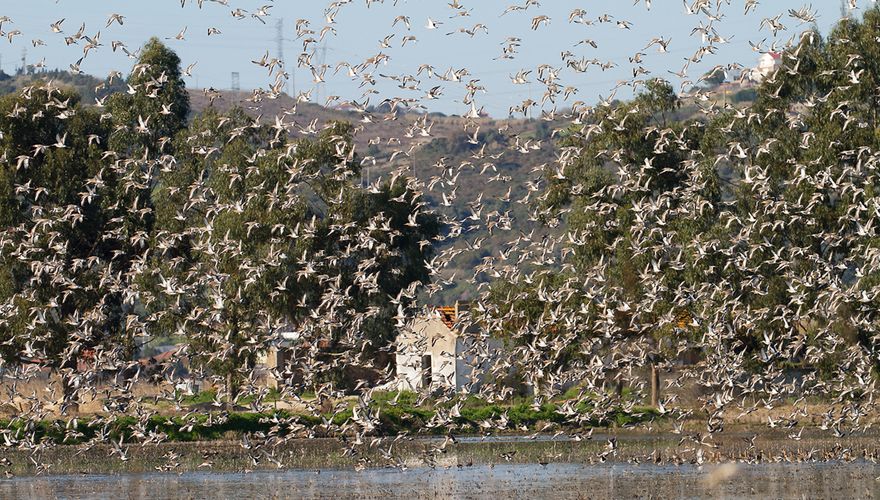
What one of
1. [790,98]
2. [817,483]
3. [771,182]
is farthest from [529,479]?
Result: [790,98]

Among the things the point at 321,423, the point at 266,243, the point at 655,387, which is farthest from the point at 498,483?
the point at 266,243

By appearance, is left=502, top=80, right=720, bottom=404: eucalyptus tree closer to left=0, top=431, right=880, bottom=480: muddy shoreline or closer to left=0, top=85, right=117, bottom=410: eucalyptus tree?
left=0, top=431, right=880, bottom=480: muddy shoreline

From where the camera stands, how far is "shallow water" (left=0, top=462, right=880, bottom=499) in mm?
40688

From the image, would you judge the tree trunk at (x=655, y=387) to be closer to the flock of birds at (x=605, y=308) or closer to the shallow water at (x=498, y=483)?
the flock of birds at (x=605, y=308)

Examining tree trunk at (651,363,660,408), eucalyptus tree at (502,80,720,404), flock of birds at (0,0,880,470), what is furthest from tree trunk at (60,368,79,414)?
tree trunk at (651,363,660,408)

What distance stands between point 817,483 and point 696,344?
74.2 ft

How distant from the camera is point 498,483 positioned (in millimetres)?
43938

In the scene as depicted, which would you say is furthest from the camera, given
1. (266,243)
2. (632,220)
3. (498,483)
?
(266,243)

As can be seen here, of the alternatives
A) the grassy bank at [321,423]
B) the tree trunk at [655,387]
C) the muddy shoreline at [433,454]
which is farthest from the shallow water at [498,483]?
the tree trunk at [655,387]

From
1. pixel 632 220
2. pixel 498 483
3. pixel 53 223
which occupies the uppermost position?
pixel 53 223

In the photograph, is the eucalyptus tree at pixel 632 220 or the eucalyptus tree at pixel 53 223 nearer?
the eucalyptus tree at pixel 632 220

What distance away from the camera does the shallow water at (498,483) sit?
4069cm

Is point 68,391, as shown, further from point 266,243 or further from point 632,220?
point 632,220

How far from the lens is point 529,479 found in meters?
44.8
